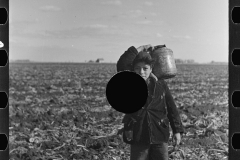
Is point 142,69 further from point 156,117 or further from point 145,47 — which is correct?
point 156,117

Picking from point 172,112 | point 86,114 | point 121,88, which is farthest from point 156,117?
point 86,114

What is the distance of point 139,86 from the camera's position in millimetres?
4848

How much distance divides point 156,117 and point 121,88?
0.50 meters

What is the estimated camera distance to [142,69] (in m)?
4.89

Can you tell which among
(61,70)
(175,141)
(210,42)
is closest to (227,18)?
(210,42)

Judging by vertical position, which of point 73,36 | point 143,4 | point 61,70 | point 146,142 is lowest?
point 146,142

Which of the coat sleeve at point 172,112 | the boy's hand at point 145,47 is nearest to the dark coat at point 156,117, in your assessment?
the coat sleeve at point 172,112

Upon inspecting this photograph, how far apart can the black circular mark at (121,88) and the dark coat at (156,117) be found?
9 cm

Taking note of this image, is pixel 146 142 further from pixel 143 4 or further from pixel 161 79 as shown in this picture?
pixel 143 4

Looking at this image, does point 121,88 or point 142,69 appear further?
point 142,69

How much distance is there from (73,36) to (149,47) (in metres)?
0.75

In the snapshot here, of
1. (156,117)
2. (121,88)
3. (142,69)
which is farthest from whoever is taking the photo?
(156,117)

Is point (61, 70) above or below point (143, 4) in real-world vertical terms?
below

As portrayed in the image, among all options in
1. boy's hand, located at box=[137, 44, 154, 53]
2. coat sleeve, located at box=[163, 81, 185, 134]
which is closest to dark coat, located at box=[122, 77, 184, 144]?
coat sleeve, located at box=[163, 81, 185, 134]
